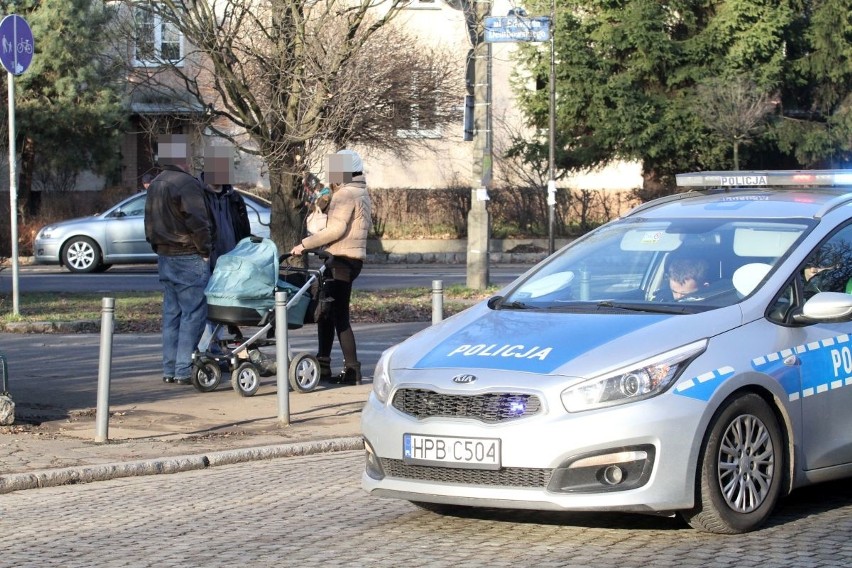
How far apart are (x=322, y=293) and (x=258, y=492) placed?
3.79 meters

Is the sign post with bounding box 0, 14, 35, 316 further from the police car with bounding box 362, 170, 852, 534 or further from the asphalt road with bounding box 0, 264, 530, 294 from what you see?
the police car with bounding box 362, 170, 852, 534

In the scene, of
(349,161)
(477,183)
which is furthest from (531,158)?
(349,161)

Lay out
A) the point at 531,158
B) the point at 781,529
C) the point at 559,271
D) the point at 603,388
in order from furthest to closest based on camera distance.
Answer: the point at 531,158, the point at 559,271, the point at 781,529, the point at 603,388

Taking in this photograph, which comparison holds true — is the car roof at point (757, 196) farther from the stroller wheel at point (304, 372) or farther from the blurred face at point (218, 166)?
the blurred face at point (218, 166)

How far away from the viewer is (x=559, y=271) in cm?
798

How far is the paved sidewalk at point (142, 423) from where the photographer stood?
872 cm

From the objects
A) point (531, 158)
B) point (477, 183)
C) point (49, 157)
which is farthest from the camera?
point (531, 158)

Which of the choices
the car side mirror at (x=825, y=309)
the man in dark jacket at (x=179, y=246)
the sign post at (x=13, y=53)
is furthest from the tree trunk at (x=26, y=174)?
the car side mirror at (x=825, y=309)

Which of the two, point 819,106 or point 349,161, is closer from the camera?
point 349,161

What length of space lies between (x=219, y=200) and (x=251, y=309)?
4.90 ft

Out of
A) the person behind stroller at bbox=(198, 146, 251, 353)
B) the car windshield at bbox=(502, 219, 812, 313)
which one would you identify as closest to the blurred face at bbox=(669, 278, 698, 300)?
the car windshield at bbox=(502, 219, 812, 313)

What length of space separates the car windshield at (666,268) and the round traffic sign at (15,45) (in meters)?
9.82

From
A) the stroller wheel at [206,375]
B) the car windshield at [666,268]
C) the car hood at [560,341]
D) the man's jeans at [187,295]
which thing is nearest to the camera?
the car hood at [560,341]

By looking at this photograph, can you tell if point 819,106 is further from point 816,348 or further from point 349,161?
point 816,348
